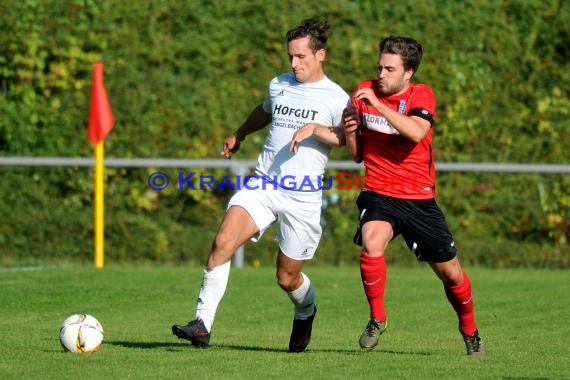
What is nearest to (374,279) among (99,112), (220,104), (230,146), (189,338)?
(189,338)

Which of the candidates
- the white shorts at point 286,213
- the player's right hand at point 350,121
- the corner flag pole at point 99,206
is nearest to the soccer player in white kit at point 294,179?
the white shorts at point 286,213

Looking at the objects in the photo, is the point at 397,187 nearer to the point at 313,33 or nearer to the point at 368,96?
the point at 368,96

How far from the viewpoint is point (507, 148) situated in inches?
650

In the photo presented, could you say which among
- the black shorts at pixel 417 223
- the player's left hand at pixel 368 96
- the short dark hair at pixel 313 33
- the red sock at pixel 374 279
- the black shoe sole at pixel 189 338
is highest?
the short dark hair at pixel 313 33

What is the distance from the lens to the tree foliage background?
15.9 meters

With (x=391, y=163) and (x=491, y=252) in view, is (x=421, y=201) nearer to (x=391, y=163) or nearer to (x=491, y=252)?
(x=391, y=163)

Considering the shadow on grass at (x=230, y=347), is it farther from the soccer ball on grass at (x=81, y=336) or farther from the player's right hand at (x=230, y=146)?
the player's right hand at (x=230, y=146)

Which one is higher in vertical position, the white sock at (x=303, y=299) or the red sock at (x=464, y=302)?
the red sock at (x=464, y=302)

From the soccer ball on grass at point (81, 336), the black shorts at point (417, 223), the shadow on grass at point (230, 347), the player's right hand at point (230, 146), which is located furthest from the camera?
the player's right hand at point (230, 146)

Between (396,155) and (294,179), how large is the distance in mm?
762

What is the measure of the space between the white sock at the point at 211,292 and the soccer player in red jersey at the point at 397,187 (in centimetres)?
98

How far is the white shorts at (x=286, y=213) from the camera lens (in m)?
8.77

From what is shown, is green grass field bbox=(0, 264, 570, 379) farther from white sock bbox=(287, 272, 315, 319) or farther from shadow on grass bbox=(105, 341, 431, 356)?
white sock bbox=(287, 272, 315, 319)

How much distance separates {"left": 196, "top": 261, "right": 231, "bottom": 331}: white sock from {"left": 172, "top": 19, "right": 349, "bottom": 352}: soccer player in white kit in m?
0.01
